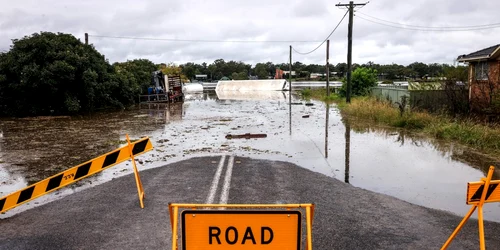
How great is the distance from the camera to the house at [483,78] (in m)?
19.9

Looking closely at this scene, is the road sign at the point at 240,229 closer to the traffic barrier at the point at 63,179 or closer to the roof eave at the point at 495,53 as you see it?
the traffic barrier at the point at 63,179

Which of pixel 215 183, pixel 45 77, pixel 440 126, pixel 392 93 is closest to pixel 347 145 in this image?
pixel 440 126

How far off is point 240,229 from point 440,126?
14011 mm

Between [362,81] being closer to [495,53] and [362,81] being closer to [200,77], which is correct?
[495,53]

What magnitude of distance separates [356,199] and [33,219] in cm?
515

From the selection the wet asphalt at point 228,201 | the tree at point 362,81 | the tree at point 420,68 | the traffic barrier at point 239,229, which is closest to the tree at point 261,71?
the tree at point 420,68

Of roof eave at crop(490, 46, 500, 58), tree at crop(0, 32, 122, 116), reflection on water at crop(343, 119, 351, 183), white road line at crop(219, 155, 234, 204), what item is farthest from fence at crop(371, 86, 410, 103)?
tree at crop(0, 32, 122, 116)

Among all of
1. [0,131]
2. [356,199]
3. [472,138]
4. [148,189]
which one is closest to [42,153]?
[148,189]

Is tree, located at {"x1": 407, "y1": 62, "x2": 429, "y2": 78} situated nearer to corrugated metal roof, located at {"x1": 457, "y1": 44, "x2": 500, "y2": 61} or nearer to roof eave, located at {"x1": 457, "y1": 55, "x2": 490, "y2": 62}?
corrugated metal roof, located at {"x1": 457, "y1": 44, "x2": 500, "y2": 61}

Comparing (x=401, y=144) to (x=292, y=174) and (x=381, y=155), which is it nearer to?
(x=381, y=155)

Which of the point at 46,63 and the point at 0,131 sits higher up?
the point at 46,63

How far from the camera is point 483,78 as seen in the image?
76.4ft

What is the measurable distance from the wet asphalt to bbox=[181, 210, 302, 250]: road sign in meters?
1.75

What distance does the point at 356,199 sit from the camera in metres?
7.36
